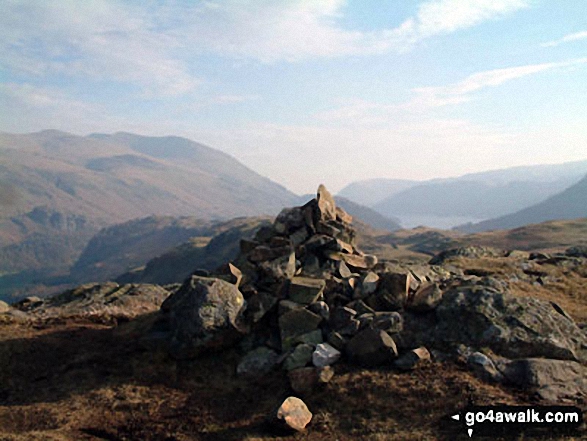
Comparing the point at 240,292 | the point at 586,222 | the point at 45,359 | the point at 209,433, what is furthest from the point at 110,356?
the point at 586,222

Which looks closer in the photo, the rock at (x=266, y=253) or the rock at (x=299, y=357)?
the rock at (x=299, y=357)

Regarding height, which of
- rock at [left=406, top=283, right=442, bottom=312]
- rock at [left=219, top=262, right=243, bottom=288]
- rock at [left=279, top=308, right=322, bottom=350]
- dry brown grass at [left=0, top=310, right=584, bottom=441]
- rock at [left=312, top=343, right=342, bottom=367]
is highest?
rock at [left=219, top=262, right=243, bottom=288]

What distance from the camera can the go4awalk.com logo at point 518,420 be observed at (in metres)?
12.7

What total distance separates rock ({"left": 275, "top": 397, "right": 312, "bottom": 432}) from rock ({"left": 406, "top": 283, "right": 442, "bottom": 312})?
7813mm

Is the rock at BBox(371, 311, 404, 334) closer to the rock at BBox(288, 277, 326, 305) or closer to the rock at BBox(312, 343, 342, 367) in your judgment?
the rock at BBox(312, 343, 342, 367)

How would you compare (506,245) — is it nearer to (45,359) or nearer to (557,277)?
(557,277)

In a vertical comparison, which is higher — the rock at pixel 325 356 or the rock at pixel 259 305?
the rock at pixel 259 305

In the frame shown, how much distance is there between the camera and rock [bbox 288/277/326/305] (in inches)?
825

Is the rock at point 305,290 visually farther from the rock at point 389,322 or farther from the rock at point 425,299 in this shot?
the rock at point 425,299

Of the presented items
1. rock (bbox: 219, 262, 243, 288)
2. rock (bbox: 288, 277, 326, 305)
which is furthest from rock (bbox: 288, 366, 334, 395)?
rock (bbox: 219, 262, 243, 288)

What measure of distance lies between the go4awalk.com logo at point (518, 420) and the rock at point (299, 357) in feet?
21.1

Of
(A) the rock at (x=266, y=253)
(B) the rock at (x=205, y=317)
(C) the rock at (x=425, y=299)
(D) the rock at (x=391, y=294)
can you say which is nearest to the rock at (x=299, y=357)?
(B) the rock at (x=205, y=317)

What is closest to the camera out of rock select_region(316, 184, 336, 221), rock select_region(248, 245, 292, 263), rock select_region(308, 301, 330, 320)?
rock select_region(308, 301, 330, 320)

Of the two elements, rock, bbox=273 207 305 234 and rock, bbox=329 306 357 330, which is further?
rock, bbox=273 207 305 234
